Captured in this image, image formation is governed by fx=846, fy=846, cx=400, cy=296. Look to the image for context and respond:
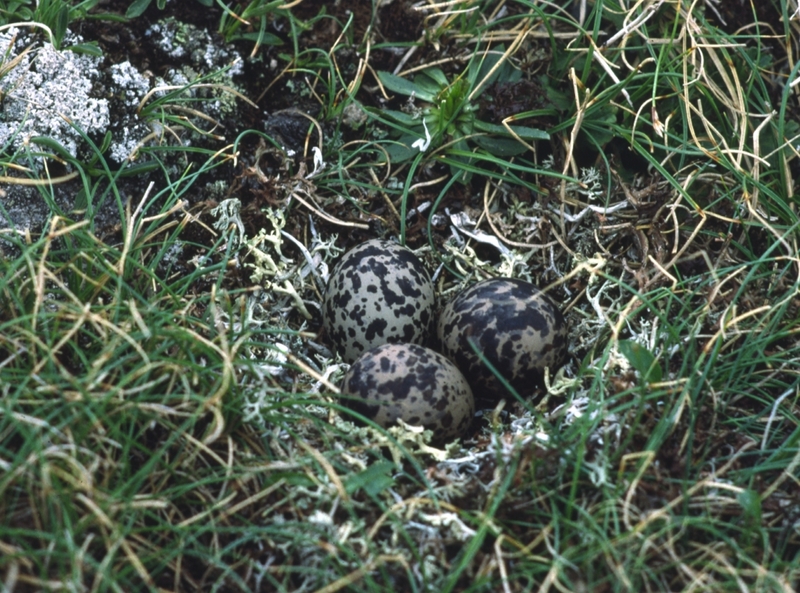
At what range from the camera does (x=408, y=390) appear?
2586 millimetres

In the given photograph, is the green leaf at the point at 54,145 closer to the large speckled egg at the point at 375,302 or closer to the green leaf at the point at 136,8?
the green leaf at the point at 136,8

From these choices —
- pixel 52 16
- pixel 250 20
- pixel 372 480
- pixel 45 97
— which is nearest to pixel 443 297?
pixel 372 480

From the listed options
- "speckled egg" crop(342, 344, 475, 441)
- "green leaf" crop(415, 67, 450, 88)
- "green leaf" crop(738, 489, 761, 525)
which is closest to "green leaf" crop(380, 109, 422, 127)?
"green leaf" crop(415, 67, 450, 88)

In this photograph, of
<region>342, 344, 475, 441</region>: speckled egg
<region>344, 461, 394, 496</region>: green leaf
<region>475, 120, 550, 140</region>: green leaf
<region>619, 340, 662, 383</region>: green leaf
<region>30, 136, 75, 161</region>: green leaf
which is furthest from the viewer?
<region>475, 120, 550, 140</region>: green leaf

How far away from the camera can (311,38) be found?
3.48 m

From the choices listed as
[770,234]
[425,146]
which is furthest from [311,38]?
[770,234]

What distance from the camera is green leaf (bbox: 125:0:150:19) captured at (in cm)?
330

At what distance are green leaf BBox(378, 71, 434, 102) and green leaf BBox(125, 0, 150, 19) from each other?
956mm

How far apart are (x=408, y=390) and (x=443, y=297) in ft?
2.24

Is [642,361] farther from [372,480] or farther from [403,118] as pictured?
[403,118]

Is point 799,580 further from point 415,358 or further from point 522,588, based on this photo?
point 415,358

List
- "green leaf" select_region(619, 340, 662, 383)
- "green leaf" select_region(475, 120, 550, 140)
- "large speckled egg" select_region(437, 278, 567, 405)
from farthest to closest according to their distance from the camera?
"green leaf" select_region(475, 120, 550, 140) → "large speckled egg" select_region(437, 278, 567, 405) → "green leaf" select_region(619, 340, 662, 383)

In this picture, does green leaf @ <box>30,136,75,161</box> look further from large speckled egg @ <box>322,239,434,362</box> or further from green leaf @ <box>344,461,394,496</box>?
green leaf @ <box>344,461,394,496</box>

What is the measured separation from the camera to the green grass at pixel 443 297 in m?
2.13
